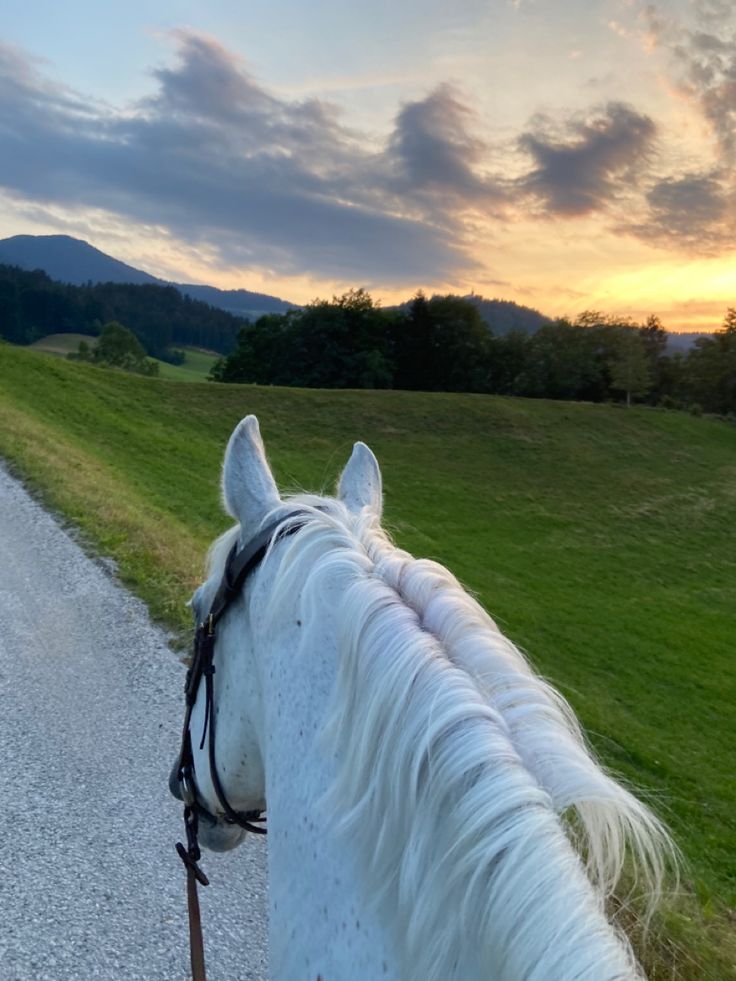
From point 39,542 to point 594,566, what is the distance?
21.4 m

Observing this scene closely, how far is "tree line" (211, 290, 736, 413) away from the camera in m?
55.4

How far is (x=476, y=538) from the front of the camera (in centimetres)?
2547

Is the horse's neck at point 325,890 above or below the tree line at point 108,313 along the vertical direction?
below

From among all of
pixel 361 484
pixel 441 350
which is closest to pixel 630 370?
pixel 441 350

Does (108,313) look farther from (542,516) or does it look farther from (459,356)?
(542,516)

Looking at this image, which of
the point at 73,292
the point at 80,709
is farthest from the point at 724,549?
the point at 73,292

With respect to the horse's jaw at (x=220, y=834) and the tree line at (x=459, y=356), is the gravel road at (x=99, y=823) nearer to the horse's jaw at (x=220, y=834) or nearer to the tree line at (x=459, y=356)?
the horse's jaw at (x=220, y=834)

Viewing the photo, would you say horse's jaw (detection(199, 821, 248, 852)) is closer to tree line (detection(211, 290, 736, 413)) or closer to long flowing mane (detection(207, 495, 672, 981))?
long flowing mane (detection(207, 495, 672, 981))

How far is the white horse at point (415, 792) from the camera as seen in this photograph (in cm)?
99

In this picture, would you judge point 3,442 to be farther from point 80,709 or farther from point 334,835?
point 334,835

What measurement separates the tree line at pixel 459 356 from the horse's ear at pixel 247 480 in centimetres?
5320

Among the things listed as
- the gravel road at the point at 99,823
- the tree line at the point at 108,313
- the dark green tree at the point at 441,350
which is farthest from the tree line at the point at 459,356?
the gravel road at the point at 99,823

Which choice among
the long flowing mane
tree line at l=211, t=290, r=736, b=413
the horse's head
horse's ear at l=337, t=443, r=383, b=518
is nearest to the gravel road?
the horse's head

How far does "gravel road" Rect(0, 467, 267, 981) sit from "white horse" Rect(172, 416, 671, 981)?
228 centimetres
